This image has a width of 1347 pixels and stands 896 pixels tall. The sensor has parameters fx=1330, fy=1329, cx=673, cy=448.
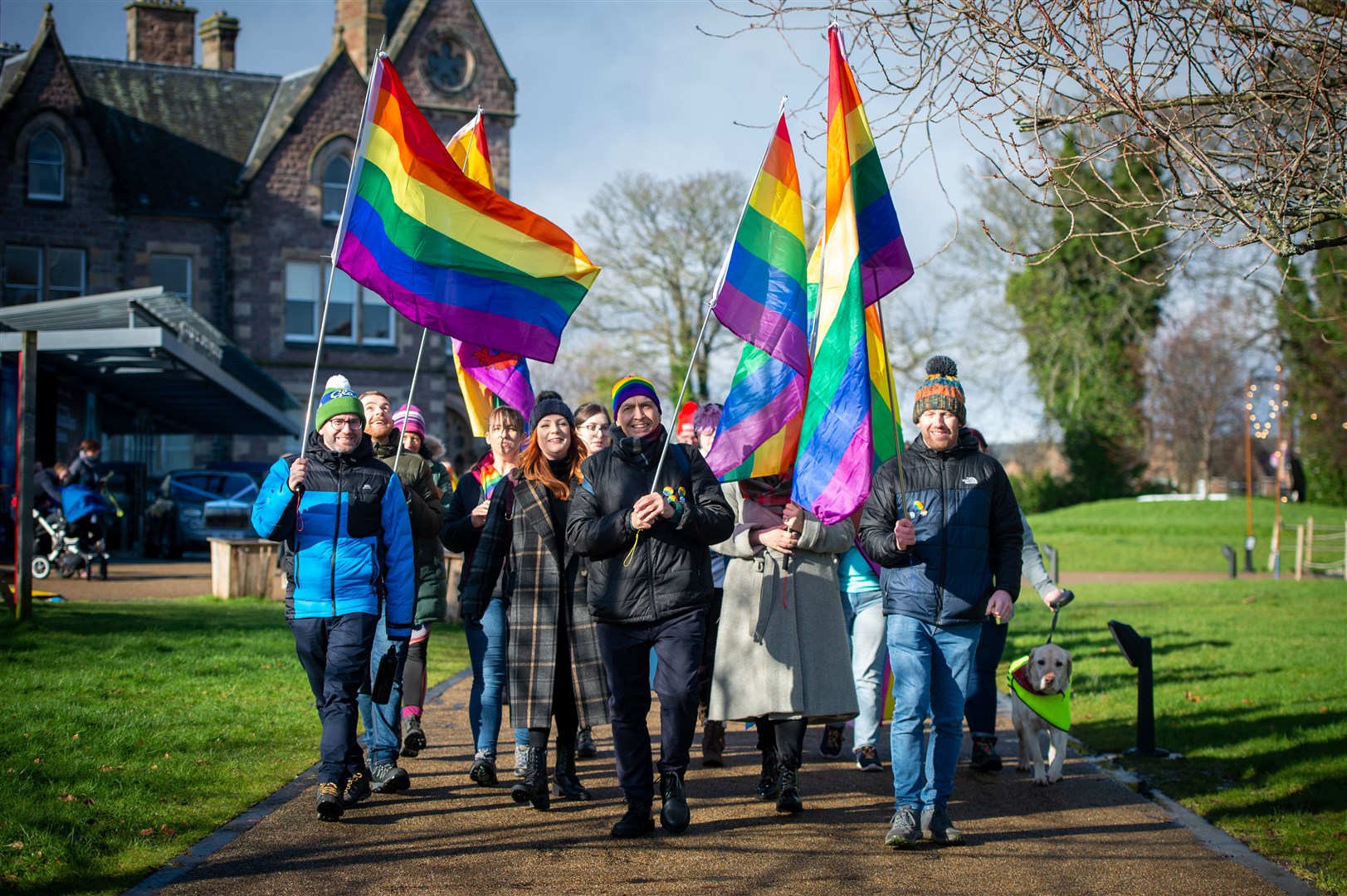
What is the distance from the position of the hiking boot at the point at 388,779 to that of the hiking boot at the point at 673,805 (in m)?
1.48

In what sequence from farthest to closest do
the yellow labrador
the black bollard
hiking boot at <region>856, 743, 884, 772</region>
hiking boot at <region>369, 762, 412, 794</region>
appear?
the black bollard → hiking boot at <region>856, 743, 884, 772</region> → the yellow labrador → hiking boot at <region>369, 762, 412, 794</region>

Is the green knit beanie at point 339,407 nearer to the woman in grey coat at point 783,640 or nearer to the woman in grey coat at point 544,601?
the woman in grey coat at point 544,601

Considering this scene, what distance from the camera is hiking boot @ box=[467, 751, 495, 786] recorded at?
7109 mm

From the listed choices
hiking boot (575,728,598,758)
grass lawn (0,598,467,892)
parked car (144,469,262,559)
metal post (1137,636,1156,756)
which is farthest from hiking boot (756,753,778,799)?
parked car (144,469,262,559)

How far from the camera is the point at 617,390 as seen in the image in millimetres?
6922

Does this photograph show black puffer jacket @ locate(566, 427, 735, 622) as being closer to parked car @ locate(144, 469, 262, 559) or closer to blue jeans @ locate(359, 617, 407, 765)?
blue jeans @ locate(359, 617, 407, 765)

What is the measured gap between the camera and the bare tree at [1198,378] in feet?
186

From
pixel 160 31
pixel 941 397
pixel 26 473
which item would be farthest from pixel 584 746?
pixel 160 31

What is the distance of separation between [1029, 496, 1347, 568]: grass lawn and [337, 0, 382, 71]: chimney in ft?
81.5

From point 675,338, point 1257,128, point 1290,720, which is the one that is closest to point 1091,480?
point 675,338

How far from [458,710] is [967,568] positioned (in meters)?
4.82

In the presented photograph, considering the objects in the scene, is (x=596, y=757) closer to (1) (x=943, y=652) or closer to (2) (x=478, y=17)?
(1) (x=943, y=652)

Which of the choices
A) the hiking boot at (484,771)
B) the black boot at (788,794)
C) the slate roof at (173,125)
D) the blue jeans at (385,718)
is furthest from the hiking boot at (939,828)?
the slate roof at (173,125)

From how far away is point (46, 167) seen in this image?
35406 mm
